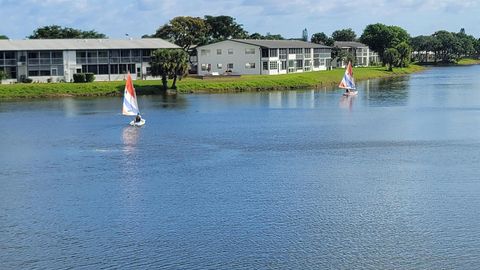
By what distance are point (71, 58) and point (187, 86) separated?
16.5 meters

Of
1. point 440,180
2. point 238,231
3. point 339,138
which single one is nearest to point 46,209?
point 238,231

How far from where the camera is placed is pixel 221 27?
463 feet

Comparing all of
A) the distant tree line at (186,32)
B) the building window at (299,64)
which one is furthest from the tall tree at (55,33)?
the building window at (299,64)

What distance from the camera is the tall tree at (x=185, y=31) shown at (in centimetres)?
13100

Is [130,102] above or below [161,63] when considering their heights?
below

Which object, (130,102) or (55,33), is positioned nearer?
(130,102)

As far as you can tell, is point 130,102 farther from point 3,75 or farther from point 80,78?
point 3,75

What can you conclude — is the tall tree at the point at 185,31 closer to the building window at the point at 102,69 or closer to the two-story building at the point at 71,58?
the two-story building at the point at 71,58

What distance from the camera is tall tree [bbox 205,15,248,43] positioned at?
140 metres

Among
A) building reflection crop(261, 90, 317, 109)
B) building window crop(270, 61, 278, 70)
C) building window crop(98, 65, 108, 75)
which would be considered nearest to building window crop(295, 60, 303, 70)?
building window crop(270, 61, 278, 70)

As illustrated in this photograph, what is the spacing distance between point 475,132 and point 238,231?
28185mm

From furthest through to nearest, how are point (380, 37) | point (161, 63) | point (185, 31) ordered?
point (380, 37) < point (185, 31) < point (161, 63)

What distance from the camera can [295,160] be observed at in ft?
123

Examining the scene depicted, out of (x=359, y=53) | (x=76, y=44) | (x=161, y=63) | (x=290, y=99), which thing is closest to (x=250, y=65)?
(x=161, y=63)
